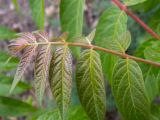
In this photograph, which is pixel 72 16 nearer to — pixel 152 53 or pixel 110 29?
pixel 110 29

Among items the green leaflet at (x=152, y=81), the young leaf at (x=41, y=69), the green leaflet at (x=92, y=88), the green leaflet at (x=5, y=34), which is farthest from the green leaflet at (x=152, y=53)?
the green leaflet at (x=5, y=34)

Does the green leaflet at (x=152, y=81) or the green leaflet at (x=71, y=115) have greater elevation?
the green leaflet at (x=152, y=81)

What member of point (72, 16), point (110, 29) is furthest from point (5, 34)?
point (110, 29)

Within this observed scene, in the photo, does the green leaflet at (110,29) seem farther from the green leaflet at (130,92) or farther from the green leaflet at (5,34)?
the green leaflet at (5,34)

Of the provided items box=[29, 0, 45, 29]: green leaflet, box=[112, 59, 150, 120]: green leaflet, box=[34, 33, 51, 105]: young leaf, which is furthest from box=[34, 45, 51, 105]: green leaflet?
box=[29, 0, 45, 29]: green leaflet

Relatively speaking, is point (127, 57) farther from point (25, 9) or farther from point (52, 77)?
point (25, 9)

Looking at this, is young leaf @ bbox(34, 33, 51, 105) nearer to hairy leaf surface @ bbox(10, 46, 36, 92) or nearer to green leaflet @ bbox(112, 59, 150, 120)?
hairy leaf surface @ bbox(10, 46, 36, 92)
